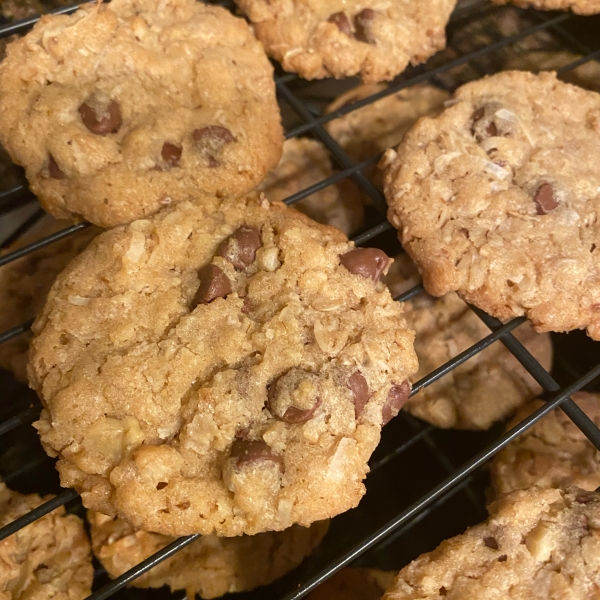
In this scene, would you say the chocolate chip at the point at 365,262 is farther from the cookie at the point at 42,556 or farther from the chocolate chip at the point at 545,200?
the cookie at the point at 42,556

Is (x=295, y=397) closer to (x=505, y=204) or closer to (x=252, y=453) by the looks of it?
(x=252, y=453)

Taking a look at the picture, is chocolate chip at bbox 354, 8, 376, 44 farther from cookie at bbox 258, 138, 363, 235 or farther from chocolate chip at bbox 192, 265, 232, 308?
chocolate chip at bbox 192, 265, 232, 308

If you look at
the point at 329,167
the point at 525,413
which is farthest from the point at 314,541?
the point at 329,167

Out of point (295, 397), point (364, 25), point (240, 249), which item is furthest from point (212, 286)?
point (364, 25)

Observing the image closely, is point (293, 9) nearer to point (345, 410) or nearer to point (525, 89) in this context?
point (525, 89)

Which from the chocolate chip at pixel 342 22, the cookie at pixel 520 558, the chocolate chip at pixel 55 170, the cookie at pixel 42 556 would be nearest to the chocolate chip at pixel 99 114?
the chocolate chip at pixel 55 170

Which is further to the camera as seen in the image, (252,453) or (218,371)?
(218,371)
